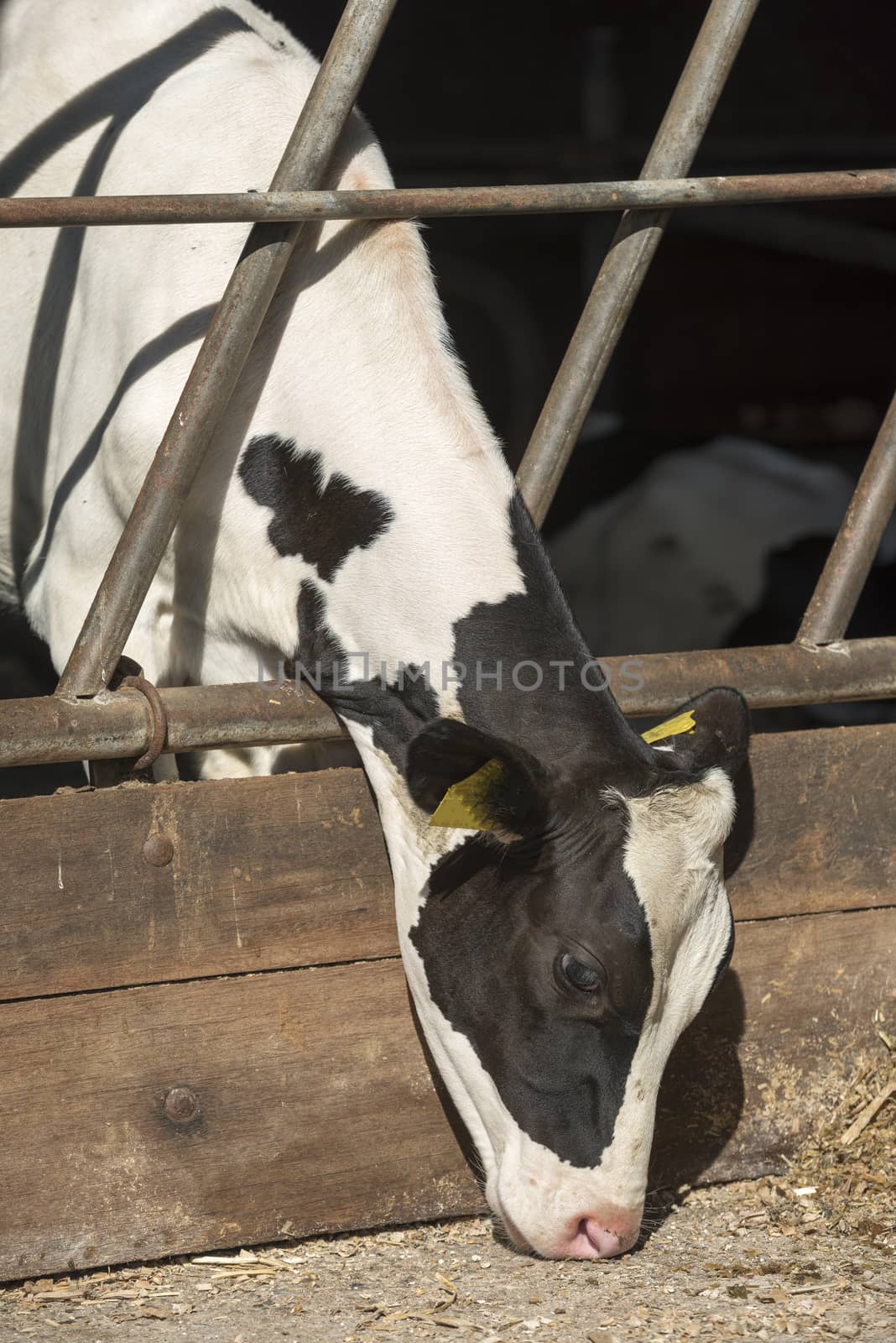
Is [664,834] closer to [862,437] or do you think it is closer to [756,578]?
[756,578]

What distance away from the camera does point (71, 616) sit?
280 cm

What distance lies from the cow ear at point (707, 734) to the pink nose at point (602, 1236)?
2.17 feet

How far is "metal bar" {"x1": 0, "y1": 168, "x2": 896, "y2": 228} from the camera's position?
6.68 ft

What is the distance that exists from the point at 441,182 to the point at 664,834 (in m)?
7.06

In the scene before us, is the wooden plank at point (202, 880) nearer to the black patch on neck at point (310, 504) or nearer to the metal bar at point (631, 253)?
the black patch on neck at point (310, 504)

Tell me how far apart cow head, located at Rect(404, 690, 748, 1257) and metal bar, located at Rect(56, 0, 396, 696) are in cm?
54

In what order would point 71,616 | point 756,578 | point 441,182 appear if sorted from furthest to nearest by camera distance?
point 441,182, point 756,578, point 71,616

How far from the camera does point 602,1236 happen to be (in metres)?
2.13

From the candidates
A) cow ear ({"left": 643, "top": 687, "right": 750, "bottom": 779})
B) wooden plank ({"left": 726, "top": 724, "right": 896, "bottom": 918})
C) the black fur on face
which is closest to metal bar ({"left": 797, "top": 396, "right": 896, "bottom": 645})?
wooden plank ({"left": 726, "top": 724, "right": 896, "bottom": 918})

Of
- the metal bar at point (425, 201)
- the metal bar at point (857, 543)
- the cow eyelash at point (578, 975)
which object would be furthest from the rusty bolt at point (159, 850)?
the metal bar at point (857, 543)

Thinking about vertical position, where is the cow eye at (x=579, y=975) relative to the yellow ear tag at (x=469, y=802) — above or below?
below

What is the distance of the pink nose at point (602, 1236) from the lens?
213 centimetres

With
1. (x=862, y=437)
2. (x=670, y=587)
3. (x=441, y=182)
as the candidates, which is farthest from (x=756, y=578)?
(x=441, y=182)

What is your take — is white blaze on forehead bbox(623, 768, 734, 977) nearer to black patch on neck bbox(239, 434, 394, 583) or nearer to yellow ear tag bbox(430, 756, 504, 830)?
yellow ear tag bbox(430, 756, 504, 830)
